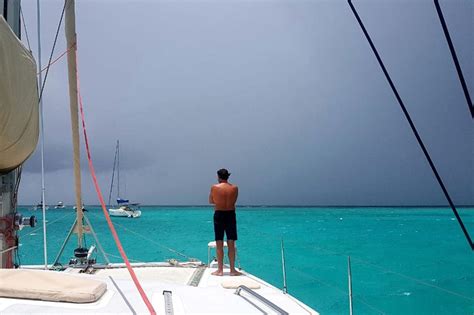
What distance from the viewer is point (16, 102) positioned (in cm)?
372

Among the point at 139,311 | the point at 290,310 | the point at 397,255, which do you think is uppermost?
the point at 139,311

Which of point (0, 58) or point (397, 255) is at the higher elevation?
point (0, 58)

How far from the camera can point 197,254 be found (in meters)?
28.8

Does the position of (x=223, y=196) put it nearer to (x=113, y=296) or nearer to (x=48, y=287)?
(x=113, y=296)

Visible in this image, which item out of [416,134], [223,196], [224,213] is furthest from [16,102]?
[416,134]

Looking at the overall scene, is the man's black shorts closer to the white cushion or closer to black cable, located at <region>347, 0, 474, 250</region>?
the white cushion

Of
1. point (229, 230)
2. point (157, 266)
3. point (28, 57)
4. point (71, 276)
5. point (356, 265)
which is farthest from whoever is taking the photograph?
point (356, 265)

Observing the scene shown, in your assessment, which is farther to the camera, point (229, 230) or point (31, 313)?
point (229, 230)

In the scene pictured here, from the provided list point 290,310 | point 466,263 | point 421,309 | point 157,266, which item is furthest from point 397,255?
point 290,310

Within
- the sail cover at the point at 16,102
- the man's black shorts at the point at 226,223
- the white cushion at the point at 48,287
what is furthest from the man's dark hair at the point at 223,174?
the white cushion at the point at 48,287

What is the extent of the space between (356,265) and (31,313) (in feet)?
73.5

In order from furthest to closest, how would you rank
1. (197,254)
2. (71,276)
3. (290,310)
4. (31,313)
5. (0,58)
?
(197,254), (0,58), (290,310), (71,276), (31,313)

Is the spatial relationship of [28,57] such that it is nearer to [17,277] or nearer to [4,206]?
[4,206]

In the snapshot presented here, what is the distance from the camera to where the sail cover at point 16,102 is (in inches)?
138
